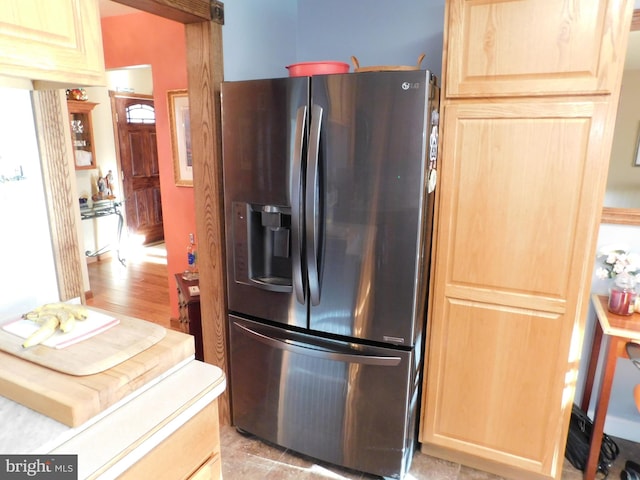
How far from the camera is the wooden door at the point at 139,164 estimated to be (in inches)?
221

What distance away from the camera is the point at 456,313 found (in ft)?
6.09

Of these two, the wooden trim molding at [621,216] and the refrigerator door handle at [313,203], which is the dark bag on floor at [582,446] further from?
the refrigerator door handle at [313,203]

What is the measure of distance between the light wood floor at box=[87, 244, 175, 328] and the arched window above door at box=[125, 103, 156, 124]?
5.91ft

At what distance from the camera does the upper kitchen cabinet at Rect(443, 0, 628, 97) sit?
1.48m

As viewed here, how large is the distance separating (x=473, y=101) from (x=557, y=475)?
1.63 metres

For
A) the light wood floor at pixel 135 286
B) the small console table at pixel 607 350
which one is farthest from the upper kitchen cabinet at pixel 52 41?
the light wood floor at pixel 135 286

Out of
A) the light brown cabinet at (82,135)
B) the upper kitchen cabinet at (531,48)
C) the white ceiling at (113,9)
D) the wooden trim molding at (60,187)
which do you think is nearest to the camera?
the wooden trim molding at (60,187)

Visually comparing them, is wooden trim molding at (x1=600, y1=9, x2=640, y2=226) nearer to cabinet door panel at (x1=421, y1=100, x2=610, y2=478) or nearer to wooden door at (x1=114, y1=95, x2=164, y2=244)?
cabinet door panel at (x1=421, y1=100, x2=610, y2=478)

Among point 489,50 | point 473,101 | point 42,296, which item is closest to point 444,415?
point 473,101

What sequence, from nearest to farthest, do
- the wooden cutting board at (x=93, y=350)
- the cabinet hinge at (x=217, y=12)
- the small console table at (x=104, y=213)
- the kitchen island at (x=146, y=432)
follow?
the kitchen island at (x=146, y=432)
the wooden cutting board at (x=93, y=350)
the cabinet hinge at (x=217, y=12)
the small console table at (x=104, y=213)

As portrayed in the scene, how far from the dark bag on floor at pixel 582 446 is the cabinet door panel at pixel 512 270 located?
0.29 meters

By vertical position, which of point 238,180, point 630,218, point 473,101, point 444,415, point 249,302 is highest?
point 473,101

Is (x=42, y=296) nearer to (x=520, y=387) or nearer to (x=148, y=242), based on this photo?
(x=520, y=387)

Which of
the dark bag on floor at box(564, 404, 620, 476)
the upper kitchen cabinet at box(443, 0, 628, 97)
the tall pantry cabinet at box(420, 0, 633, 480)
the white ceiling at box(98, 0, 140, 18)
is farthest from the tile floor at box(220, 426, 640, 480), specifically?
the white ceiling at box(98, 0, 140, 18)
